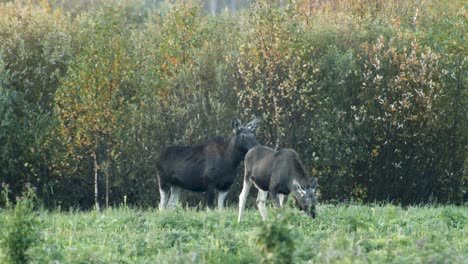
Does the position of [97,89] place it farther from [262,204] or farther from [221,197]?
[262,204]

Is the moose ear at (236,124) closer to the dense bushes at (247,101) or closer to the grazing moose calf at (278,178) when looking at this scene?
the dense bushes at (247,101)

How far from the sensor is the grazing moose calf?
17469 mm

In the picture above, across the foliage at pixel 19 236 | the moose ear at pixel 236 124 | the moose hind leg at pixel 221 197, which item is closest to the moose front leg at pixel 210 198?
the moose hind leg at pixel 221 197

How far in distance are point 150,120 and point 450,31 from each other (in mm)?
8075

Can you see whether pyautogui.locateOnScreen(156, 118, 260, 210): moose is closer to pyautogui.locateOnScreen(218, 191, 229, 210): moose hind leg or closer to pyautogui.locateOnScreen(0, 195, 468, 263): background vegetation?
pyautogui.locateOnScreen(218, 191, 229, 210): moose hind leg

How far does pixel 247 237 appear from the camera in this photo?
49.0 feet

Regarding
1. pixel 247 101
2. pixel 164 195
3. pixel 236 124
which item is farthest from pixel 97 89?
pixel 236 124

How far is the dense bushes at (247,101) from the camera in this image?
24.8 m

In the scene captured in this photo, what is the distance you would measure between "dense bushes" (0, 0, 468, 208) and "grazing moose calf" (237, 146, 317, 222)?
6.18 meters

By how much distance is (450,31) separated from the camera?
82.9 ft

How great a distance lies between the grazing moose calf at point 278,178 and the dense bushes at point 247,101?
20.3 ft

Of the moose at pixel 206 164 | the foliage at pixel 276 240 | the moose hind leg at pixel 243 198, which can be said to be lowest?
the moose at pixel 206 164

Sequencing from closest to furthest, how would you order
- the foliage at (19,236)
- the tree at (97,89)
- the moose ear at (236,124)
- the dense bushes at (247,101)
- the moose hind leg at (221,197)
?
the foliage at (19,236)
the moose hind leg at (221,197)
the moose ear at (236,124)
the tree at (97,89)
the dense bushes at (247,101)

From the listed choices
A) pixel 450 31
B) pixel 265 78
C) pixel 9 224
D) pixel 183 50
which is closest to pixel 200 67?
pixel 183 50
